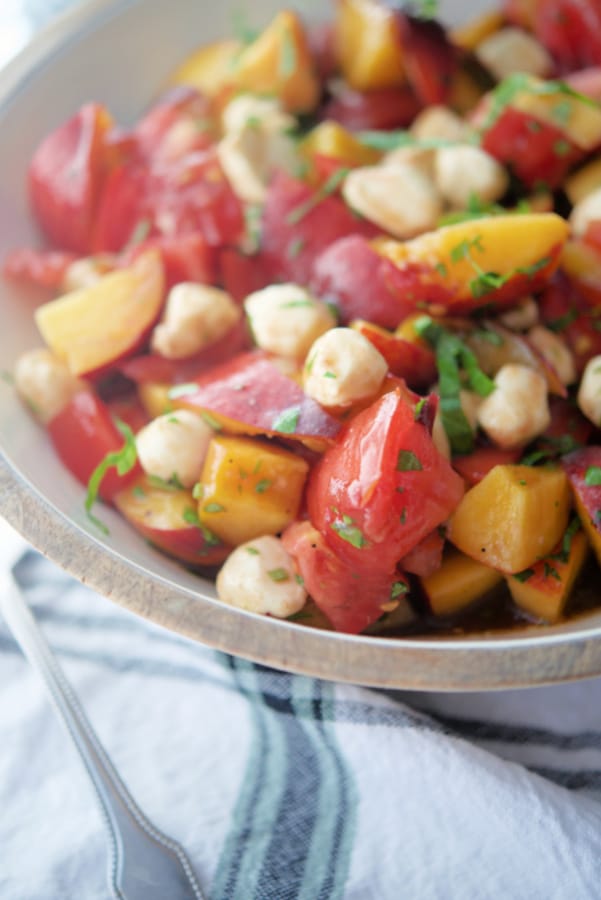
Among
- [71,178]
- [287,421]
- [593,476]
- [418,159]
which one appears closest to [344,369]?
[287,421]

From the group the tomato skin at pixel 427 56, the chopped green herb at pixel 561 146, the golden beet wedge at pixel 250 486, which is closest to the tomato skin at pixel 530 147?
the chopped green herb at pixel 561 146

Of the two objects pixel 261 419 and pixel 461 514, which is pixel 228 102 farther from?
pixel 461 514

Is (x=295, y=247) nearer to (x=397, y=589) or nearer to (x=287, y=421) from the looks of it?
(x=287, y=421)

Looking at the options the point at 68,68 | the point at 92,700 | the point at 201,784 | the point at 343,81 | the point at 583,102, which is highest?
the point at 68,68

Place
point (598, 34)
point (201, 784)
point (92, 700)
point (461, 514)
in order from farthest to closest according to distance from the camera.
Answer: point (598, 34) < point (92, 700) < point (201, 784) < point (461, 514)

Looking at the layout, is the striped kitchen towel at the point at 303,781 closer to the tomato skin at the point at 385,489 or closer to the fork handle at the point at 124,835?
the fork handle at the point at 124,835

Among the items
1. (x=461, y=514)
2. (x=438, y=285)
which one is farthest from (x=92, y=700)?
→ (x=438, y=285)
